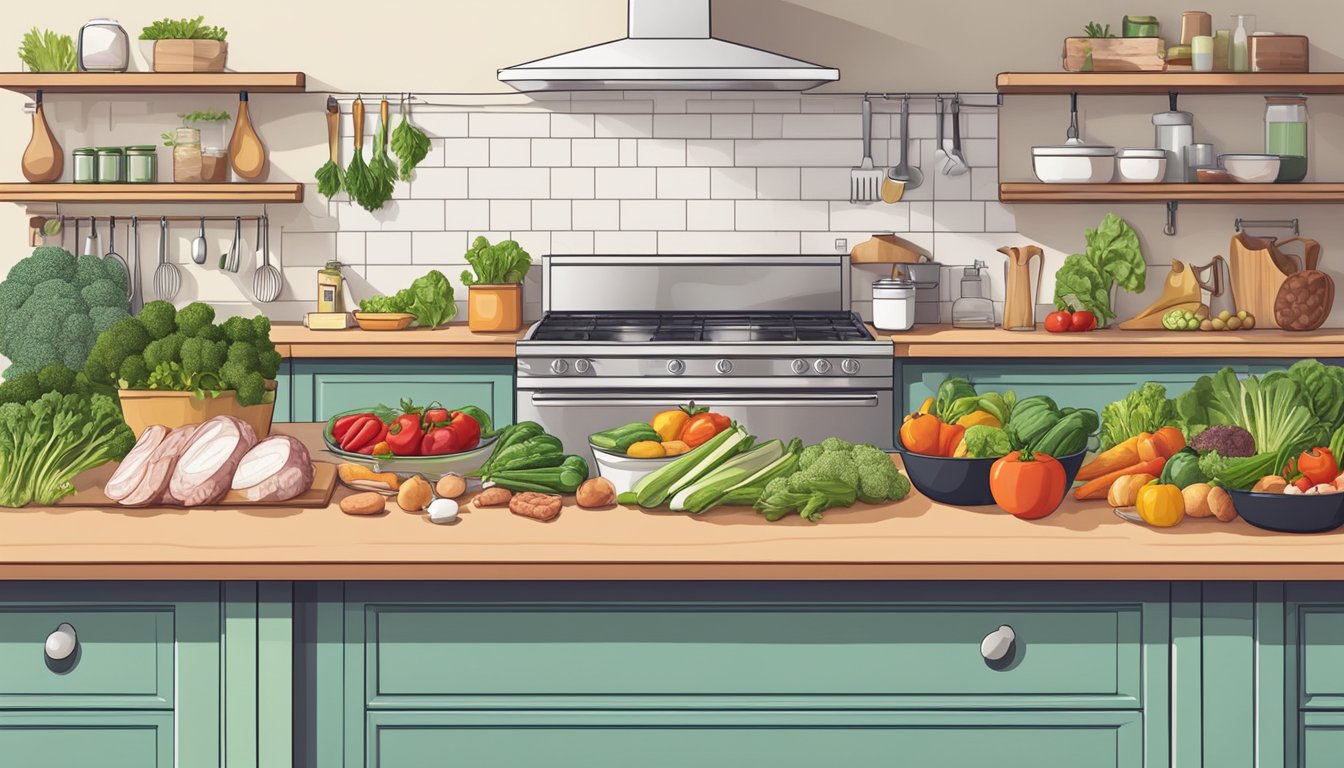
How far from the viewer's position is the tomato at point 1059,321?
4895 mm

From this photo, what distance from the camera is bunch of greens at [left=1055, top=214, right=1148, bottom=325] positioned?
5105 mm

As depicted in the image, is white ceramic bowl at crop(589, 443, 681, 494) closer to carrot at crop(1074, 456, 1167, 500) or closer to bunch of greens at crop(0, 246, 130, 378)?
carrot at crop(1074, 456, 1167, 500)

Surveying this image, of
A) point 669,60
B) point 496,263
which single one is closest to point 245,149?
point 496,263

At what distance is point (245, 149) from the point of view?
5.18 meters

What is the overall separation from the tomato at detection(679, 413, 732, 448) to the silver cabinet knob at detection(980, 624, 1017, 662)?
0.55 m

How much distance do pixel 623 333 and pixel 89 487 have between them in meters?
2.74

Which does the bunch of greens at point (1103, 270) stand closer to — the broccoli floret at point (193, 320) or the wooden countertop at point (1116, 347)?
the wooden countertop at point (1116, 347)

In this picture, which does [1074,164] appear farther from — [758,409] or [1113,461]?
[1113,461]

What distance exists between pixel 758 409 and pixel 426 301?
1.35 metres

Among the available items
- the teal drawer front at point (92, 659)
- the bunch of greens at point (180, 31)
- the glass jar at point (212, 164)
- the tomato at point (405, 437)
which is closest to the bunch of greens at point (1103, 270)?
the glass jar at point (212, 164)

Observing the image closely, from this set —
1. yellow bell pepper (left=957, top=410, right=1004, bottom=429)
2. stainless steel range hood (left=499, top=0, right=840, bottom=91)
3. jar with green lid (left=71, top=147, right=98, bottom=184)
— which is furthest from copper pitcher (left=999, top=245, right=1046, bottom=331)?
jar with green lid (left=71, top=147, right=98, bottom=184)

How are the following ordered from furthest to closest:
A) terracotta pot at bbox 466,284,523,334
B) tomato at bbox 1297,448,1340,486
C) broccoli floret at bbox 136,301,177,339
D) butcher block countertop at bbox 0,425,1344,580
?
terracotta pot at bbox 466,284,523,334 → broccoli floret at bbox 136,301,177,339 → tomato at bbox 1297,448,1340,486 → butcher block countertop at bbox 0,425,1344,580

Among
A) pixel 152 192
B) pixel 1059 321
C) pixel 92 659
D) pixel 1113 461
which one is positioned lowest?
pixel 92 659

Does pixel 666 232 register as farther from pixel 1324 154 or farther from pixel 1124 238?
pixel 1324 154
